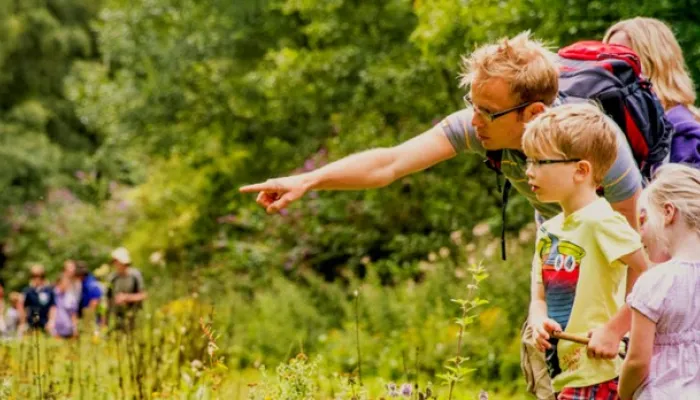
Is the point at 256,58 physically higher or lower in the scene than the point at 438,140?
higher

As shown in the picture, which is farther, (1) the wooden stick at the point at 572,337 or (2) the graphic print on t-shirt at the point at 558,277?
(2) the graphic print on t-shirt at the point at 558,277

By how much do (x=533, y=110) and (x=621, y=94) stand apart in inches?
13.3

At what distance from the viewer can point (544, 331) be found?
3.31 meters

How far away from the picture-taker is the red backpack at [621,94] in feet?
12.2

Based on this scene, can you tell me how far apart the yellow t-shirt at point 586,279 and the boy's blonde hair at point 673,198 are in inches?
5.0

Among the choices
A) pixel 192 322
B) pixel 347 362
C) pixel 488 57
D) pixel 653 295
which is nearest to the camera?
pixel 653 295

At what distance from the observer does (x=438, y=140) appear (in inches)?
156

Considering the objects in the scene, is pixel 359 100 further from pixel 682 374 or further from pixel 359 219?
pixel 682 374

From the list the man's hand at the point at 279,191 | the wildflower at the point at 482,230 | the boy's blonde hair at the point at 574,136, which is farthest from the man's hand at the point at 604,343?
the wildflower at the point at 482,230

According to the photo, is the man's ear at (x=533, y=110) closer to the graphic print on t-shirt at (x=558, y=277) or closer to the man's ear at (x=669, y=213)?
the graphic print on t-shirt at (x=558, y=277)

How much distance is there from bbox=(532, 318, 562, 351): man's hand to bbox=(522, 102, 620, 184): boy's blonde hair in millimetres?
480

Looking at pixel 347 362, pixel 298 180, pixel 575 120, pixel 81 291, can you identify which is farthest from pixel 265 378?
pixel 81 291

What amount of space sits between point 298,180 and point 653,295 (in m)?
1.25

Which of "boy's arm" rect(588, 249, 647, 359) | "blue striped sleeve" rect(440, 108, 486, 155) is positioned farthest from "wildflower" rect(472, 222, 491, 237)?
"boy's arm" rect(588, 249, 647, 359)
